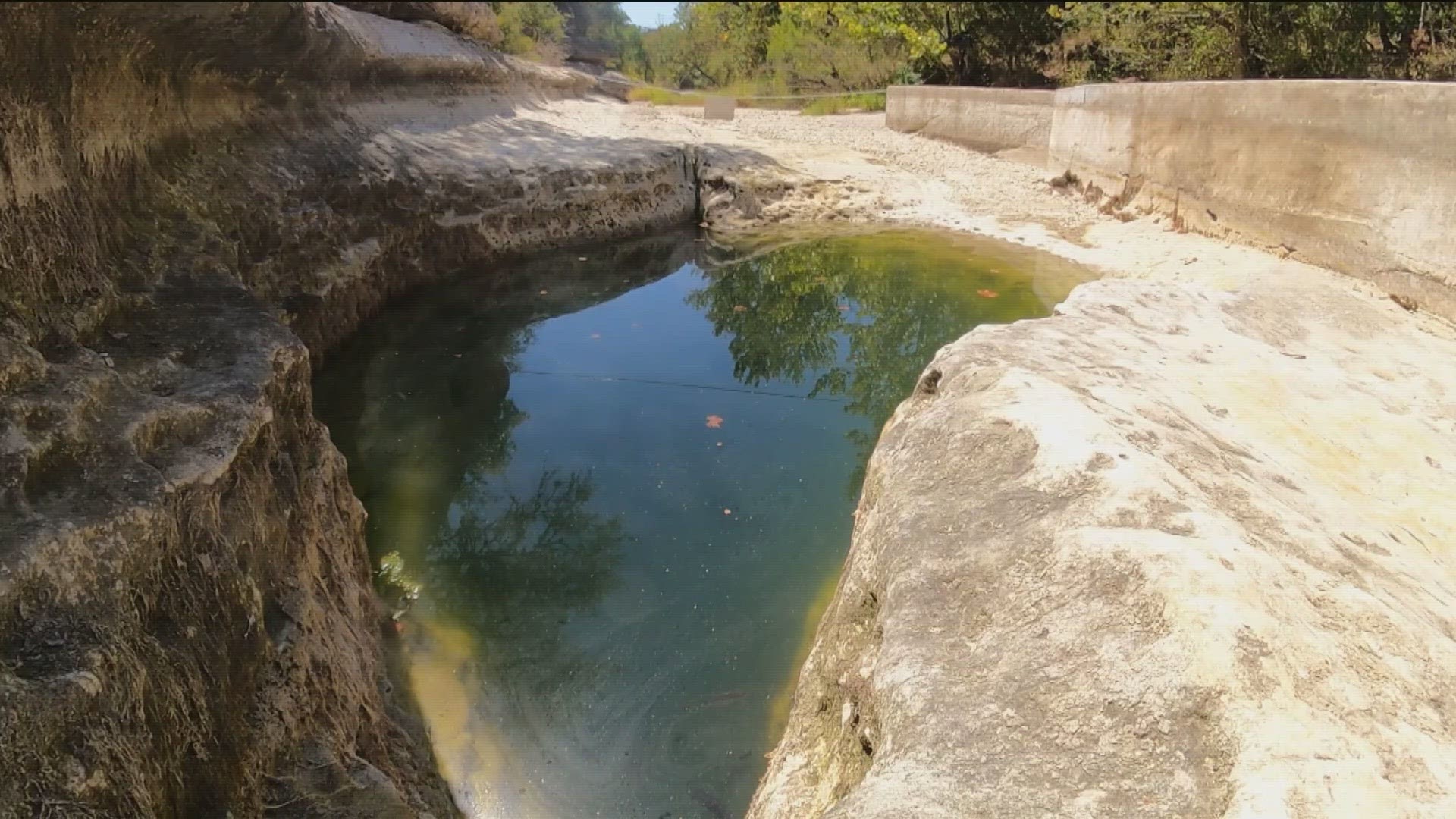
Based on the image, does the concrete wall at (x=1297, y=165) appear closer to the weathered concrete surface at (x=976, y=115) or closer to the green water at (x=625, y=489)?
the green water at (x=625, y=489)

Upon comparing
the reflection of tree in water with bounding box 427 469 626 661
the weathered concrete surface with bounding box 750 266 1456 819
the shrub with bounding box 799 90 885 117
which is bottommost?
the reflection of tree in water with bounding box 427 469 626 661

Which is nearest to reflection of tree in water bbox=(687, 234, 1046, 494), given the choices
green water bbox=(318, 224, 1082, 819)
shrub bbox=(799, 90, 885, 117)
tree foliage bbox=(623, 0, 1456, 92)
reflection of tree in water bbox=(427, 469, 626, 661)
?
green water bbox=(318, 224, 1082, 819)

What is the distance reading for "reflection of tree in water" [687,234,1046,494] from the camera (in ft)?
19.6

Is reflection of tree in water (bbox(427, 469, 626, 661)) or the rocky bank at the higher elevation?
the rocky bank

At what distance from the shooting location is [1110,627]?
1745mm

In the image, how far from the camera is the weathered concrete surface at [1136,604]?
1.48 meters

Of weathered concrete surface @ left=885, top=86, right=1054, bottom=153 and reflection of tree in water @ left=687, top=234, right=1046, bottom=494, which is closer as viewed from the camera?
reflection of tree in water @ left=687, top=234, right=1046, bottom=494

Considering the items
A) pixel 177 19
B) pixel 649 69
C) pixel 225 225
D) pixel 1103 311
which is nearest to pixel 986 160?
pixel 1103 311

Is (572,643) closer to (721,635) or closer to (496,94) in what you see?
(721,635)

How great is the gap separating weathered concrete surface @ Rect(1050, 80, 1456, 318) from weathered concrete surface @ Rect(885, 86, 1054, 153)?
7.76ft

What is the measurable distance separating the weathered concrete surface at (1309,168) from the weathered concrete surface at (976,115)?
237cm

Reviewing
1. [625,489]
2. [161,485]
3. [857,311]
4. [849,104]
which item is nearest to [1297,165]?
[857,311]

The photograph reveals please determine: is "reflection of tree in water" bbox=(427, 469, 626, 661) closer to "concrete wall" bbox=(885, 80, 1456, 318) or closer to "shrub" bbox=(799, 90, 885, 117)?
"concrete wall" bbox=(885, 80, 1456, 318)

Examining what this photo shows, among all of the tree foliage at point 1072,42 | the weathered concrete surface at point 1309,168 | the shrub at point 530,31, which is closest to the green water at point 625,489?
the weathered concrete surface at point 1309,168
